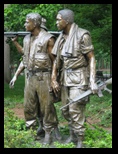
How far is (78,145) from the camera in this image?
7480 millimetres

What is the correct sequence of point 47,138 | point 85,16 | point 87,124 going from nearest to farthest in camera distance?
1. point 47,138
2. point 87,124
3. point 85,16

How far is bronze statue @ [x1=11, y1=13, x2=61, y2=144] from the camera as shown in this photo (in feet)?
25.2

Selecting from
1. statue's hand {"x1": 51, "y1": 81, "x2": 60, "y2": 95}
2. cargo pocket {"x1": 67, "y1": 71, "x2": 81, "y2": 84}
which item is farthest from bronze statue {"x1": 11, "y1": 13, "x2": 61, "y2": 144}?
cargo pocket {"x1": 67, "y1": 71, "x2": 81, "y2": 84}

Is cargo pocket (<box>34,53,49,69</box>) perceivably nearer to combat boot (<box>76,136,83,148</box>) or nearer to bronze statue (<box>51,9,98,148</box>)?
bronze statue (<box>51,9,98,148</box>)

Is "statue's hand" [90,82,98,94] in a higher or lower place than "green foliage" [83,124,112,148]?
higher

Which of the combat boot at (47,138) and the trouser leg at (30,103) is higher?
the trouser leg at (30,103)

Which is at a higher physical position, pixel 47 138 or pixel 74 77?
pixel 74 77

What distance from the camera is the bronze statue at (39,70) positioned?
25.2 ft

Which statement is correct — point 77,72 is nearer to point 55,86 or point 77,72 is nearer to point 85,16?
point 55,86

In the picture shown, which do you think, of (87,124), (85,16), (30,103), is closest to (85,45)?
(30,103)

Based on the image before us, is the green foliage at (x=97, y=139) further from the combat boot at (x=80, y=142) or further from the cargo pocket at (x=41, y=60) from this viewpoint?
the cargo pocket at (x=41, y=60)

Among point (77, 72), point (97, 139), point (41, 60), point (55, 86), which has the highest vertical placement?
point (41, 60)

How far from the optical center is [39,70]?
7.73 m

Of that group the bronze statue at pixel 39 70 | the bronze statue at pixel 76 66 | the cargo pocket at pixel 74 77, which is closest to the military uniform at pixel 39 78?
the bronze statue at pixel 39 70
